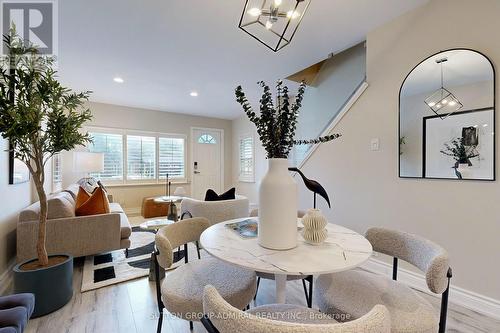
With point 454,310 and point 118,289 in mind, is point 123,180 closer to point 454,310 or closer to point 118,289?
point 118,289

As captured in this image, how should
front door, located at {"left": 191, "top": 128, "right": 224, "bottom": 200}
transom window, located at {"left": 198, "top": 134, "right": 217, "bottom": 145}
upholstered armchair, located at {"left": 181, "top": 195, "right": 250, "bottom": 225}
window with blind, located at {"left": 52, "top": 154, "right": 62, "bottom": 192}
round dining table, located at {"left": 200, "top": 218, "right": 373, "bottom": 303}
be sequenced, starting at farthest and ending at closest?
transom window, located at {"left": 198, "top": 134, "right": 217, "bottom": 145} < front door, located at {"left": 191, "top": 128, "right": 224, "bottom": 200} < window with blind, located at {"left": 52, "top": 154, "right": 62, "bottom": 192} < upholstered armchair, located at {"left": 181, "top": 195, "right": 250, "bottom": 225} < round dining table, located at {"left": 200, "top": 218, "right": 373, "bottom": 303}

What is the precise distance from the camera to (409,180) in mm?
2199

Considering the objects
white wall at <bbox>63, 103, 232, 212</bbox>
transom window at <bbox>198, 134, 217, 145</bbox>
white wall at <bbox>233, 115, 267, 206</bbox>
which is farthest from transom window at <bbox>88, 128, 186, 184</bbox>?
white wall at <bbox>233, 115, 267, 206</bbox>

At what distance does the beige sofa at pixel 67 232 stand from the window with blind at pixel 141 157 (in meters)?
3.19

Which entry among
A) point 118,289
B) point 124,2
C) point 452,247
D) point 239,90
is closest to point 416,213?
point 452,247

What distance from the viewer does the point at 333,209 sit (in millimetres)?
2883

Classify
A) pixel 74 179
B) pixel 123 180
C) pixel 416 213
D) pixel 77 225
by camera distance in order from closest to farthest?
pixel 416 213 → pixel 77 225 → pixel 74 179 → pixel 123 180

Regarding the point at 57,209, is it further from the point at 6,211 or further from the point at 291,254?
the point at 291,254

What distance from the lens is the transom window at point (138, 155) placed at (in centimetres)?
532

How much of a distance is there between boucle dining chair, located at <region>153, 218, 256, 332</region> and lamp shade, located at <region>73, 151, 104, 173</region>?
3.73m

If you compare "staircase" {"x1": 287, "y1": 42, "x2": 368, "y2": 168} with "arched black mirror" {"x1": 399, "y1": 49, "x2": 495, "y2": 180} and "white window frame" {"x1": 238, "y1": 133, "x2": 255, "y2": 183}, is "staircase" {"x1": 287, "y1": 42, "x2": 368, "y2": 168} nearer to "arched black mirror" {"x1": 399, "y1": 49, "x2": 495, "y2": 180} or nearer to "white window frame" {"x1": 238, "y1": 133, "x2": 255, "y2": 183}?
"arched black mirror" {"x1": 399, "y1": 49, "x2": 495, "y2": 180}

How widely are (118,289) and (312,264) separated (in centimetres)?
203

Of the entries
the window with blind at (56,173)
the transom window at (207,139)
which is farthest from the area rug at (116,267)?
the transom window at (207,139)

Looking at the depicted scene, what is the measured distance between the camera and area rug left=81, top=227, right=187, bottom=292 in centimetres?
228
